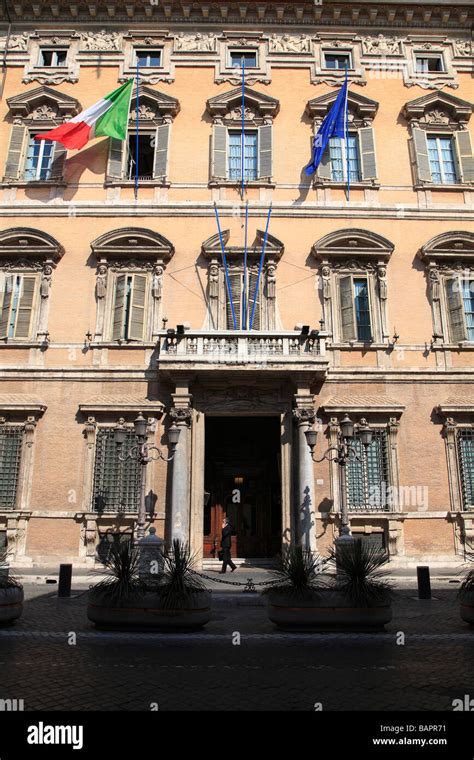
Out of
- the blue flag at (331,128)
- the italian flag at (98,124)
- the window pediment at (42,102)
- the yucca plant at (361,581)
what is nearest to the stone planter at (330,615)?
the yucca plant at (361,581)

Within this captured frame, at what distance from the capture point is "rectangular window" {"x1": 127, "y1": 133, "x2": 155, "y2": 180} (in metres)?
20.6

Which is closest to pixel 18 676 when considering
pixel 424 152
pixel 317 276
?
pixel 317 276

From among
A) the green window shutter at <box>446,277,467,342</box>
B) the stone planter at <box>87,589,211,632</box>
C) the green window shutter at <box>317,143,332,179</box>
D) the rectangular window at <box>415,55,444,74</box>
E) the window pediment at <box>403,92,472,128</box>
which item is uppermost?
the rectangular window at <box>415,55,444,74</box>

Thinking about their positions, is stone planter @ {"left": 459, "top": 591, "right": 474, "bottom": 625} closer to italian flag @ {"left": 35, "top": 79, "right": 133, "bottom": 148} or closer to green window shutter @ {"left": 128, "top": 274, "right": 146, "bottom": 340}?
green window shutter @ {"left": 128, "top": 274, "right": 146, "bottom": 340}

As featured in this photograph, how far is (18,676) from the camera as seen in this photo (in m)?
6.57

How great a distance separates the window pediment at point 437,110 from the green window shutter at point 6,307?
14919mm

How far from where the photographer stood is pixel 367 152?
20297 mm

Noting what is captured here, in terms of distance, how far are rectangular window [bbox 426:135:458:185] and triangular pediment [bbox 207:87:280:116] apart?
5696 mm

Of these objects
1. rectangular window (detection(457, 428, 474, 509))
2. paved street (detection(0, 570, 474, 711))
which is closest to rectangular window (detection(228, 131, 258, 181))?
rectangular window (detection(457, 428, 474, 509))

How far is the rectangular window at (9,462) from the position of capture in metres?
17.0

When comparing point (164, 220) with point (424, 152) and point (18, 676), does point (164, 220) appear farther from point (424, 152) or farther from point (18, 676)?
point (18, 676)

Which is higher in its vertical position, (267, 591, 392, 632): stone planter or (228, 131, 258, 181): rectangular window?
(228, 131, 258, 181): rectangular window

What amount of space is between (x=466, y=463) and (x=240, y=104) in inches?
572

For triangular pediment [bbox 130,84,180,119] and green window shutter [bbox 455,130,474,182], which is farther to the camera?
triangular pediment [bbox 130,84,180,119]
